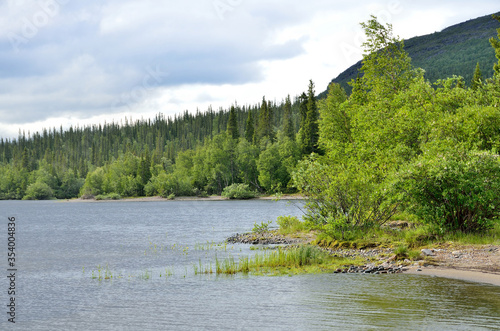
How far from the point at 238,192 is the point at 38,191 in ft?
300

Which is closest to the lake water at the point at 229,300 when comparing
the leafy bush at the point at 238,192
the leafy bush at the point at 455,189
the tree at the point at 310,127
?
the leafy bush at the point at 455,189

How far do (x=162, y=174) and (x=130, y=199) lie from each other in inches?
530

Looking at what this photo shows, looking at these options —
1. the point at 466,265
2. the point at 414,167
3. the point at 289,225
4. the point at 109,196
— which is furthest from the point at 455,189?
the point at 109,196

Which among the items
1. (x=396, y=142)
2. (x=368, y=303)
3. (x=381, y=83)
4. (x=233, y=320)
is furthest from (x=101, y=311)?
(x=381, y=83)

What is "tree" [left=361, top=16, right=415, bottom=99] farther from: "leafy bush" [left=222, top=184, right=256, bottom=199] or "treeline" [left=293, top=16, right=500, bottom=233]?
"leafy bush" [left=222, top=184, right=256, bottom=199]

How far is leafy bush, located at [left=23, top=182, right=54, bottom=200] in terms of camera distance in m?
166

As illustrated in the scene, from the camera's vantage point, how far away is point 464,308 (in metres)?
14.4

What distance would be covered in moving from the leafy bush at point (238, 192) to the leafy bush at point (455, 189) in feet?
286

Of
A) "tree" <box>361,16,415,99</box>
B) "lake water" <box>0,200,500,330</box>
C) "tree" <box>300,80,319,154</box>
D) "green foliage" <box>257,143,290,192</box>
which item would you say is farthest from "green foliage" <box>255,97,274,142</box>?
"lake water" <box>0,200,500,330</box>

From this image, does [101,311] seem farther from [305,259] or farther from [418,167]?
[418,167]

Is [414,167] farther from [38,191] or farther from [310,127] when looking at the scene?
[38,191]

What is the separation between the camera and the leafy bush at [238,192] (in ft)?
364

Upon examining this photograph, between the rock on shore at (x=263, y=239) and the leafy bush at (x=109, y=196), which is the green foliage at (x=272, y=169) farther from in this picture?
the rock on shore at (x=263, y=239)

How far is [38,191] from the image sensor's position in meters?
166
